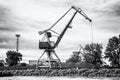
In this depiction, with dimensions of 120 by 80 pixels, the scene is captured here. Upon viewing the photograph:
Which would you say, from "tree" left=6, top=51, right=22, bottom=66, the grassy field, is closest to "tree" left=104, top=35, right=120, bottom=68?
the grassy field

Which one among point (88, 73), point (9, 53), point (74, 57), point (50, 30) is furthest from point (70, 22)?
point (9, 53)

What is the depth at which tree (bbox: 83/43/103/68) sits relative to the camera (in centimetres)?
7275

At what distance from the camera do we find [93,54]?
A: 74000 millimetres

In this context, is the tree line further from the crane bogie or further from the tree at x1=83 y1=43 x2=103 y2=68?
the crane bogie

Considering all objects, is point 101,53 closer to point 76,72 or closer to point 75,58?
point 75,58

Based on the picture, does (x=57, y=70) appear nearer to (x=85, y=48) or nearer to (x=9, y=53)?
(x=85, y=48)

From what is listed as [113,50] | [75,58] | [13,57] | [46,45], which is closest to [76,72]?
[46,45]

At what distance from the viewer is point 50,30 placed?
169 feet

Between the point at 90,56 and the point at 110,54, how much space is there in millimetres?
7784

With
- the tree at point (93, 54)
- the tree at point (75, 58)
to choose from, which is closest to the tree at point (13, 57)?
the tree at point (75, 58)

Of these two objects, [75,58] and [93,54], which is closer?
[93,54]

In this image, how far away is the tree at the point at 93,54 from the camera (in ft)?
239

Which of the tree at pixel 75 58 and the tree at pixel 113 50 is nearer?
the tree at pixel 113 50

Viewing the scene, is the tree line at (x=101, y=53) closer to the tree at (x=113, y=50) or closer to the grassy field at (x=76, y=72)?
the tree at (x=113, y=50)
